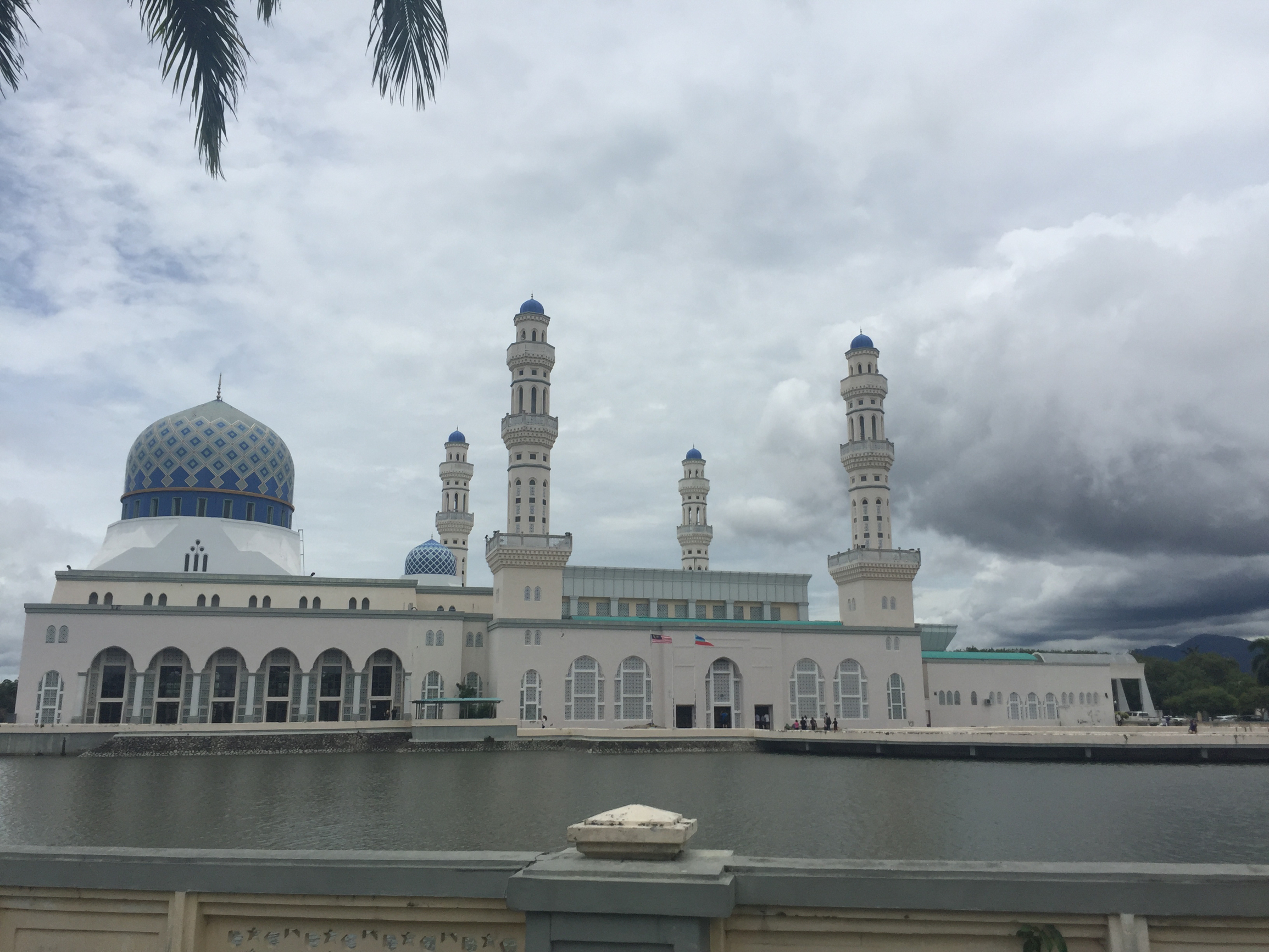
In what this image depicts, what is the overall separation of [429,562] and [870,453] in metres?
27.3

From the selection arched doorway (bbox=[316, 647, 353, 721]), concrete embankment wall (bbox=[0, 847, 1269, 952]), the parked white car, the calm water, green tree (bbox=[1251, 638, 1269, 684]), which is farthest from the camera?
green tree (bbox=[1251, 638, 1269, 684])

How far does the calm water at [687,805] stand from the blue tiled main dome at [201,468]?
1819 cm

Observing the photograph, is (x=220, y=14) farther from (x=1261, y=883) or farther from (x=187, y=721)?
(x=187, y=721)

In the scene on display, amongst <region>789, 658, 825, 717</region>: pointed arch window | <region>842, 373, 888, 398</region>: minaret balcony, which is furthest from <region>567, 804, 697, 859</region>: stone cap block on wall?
<region>842, 373, 888, 398</region>: minaret balcony

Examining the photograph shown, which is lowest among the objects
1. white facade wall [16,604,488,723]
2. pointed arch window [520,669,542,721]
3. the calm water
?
the calm water

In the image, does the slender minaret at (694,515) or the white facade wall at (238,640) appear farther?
the slender minaret at (694,515)

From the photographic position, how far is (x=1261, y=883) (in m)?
3.97

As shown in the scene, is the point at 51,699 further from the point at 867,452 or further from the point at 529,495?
the point at 867,452

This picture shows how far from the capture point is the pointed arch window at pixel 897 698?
5212 centimetres

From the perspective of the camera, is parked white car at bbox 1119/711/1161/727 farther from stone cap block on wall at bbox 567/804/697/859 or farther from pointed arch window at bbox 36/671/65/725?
stone cap block on wall at bbox 567/804/697/859

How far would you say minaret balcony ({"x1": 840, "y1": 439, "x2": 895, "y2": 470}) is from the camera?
54.1 metres

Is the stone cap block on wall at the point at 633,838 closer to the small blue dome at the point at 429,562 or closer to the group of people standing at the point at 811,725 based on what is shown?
the group of people standing at the point at 811,725

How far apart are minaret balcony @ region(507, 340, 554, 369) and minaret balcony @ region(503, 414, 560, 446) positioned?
3.08 metres

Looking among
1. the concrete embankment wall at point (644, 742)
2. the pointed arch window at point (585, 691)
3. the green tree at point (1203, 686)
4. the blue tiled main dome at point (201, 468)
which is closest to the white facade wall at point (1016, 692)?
the concrete embankment wall at point (644, 742)
